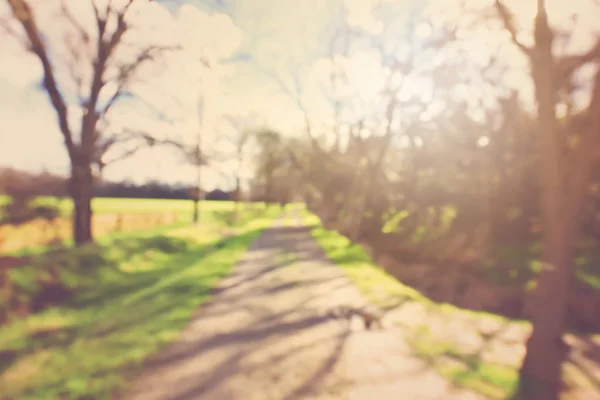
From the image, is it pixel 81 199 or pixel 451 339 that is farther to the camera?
pixel 81 199

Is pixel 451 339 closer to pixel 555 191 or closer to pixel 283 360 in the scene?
pixel 555 191

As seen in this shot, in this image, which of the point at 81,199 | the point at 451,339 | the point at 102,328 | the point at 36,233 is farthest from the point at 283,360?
the point at 36,233

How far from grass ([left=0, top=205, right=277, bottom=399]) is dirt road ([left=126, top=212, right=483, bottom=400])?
0.47m

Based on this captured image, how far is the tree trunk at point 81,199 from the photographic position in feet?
45.2

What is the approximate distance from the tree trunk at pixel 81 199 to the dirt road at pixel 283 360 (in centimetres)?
797

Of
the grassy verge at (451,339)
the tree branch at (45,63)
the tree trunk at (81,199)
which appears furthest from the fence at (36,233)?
the grassy verge at (451,339)

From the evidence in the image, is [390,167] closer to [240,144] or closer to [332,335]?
[240,144]

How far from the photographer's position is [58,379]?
4.90 metres

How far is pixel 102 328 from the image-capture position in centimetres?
695

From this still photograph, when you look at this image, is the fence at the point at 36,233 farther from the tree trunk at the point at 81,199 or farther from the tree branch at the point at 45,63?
the tree branch at the point at 45,63

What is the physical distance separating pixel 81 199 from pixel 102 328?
28.9 ft

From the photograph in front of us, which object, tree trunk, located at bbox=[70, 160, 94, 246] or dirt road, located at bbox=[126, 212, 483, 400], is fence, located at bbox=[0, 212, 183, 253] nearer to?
tree trunk, located at bbox=[70, 160, 94, 246]

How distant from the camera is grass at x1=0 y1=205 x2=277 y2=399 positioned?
16.0 ft

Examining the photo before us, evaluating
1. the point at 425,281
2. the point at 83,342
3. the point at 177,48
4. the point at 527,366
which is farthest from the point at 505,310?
the point at 177,48
